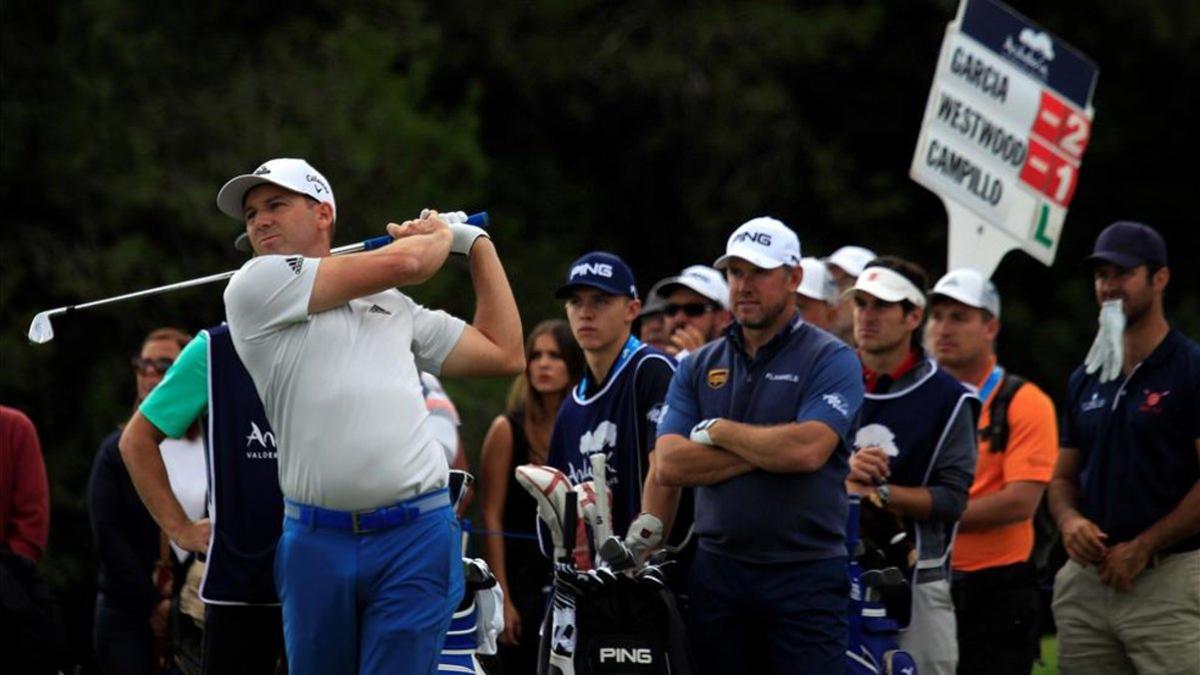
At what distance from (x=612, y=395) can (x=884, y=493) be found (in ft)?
3.78

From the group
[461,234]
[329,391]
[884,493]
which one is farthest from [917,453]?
[329,391]

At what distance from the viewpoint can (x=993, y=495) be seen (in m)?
9.71

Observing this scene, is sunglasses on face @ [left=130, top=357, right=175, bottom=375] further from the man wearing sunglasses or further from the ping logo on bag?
the ping logo on bag

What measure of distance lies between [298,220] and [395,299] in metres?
0.41

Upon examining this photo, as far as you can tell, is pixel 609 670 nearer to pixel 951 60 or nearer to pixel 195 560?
pixel 195 560

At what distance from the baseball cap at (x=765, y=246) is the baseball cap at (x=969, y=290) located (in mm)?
1598

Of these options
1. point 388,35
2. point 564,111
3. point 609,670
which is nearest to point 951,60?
point 609,670

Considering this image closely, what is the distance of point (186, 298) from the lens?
16.6 metres

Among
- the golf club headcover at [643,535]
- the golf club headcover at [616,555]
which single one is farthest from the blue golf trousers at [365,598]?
the golf club headcover at [643,535]

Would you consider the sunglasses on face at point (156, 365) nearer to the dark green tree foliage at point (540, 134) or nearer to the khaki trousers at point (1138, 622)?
the khaki trousers at point (1138, 622)

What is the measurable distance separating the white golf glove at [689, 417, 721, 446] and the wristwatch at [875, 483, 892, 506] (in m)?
0.94

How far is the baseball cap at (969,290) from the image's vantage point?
10039mm

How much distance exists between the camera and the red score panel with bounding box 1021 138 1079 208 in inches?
458

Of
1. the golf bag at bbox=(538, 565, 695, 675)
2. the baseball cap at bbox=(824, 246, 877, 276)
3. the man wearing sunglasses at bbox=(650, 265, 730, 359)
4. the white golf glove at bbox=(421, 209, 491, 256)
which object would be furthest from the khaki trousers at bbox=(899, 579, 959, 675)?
the white golf glove at bbox=(421, 209, 491, 256)
